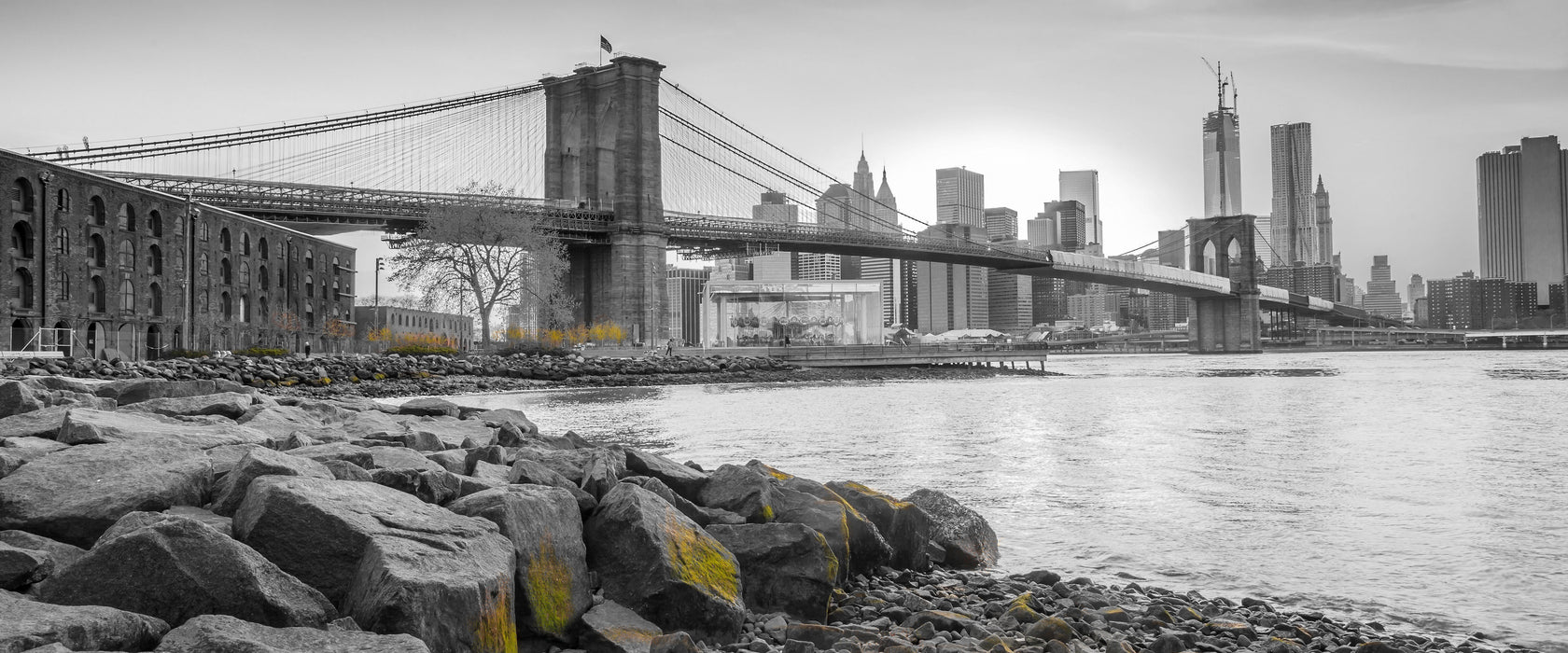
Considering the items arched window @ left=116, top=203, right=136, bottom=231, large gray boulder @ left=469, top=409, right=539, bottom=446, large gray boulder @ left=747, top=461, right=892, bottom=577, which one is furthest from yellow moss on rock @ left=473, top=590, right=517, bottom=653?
arched window @ left=116, top=203, right=136, bottom=231

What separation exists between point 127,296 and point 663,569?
43426mm

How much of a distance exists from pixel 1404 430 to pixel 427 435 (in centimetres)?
1818

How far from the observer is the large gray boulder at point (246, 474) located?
4344 mm

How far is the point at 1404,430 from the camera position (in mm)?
18484

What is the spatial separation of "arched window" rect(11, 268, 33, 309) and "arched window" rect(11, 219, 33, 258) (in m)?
0.58

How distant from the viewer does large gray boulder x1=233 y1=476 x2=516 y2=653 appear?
338 centimetres

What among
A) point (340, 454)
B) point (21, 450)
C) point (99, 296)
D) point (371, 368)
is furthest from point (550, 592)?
point (99, 296)

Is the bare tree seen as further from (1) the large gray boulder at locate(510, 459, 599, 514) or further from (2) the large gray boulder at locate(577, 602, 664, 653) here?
(2) the large gray boulder at locate(577, 602, 664, 653)

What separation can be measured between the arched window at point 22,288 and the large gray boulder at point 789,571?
38.7 metres

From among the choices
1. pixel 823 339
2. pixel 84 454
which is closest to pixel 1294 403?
pixel 84 454

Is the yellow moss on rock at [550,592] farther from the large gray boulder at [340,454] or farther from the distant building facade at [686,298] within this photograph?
the distant building facade at [686,298]

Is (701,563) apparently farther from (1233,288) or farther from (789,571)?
(1233,288)

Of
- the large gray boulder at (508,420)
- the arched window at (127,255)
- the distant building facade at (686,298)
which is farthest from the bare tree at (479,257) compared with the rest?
the distant building facade at (686,298)

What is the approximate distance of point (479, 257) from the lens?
141 feet
